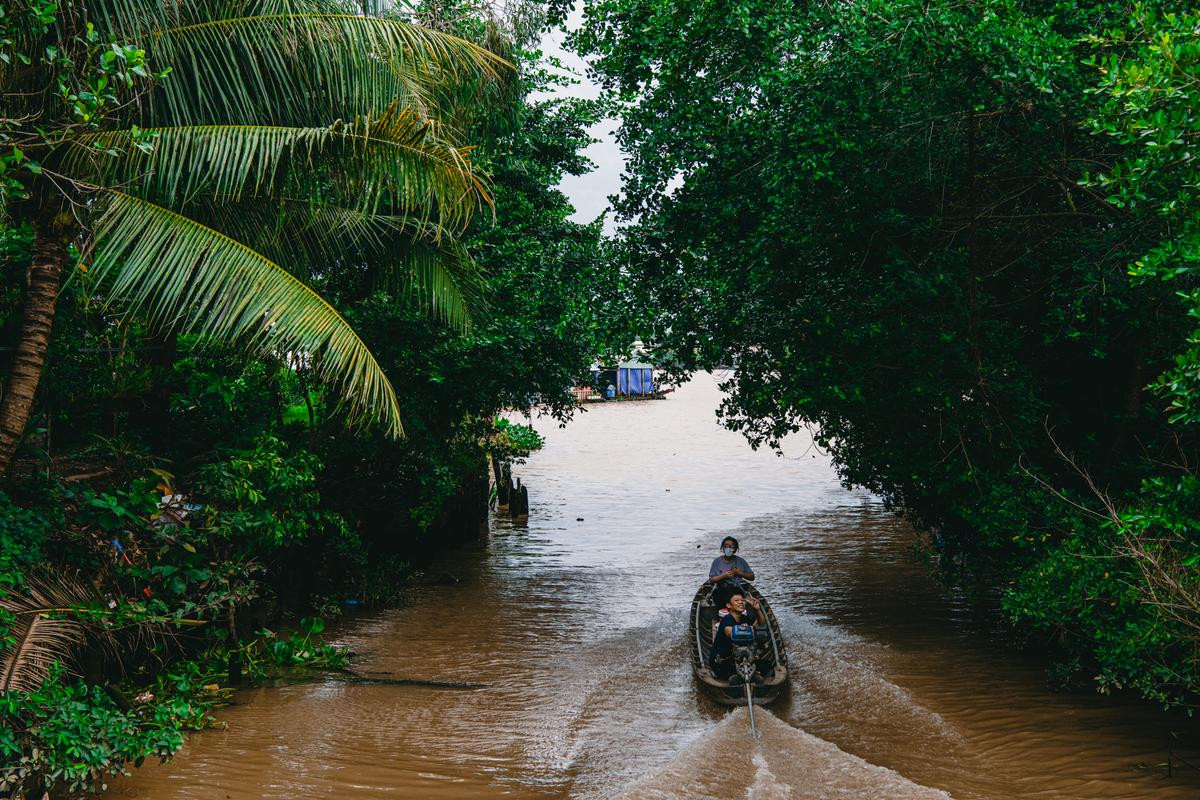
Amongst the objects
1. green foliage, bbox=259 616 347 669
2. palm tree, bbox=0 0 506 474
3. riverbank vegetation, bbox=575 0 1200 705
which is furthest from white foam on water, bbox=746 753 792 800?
green foliage, bbox=259 616 347 669

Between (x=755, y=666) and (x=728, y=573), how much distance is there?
1553mm

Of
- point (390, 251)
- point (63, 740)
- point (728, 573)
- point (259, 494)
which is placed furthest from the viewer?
point (728, 573)

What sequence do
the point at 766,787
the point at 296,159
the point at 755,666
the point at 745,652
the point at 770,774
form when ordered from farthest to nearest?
the point at 755,666 → the point at 745,652 → the point at 770,774 → the point at 766,787 → the point at 296,159

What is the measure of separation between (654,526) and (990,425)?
12554mm

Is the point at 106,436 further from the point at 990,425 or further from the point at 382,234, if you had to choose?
the point at 990,425

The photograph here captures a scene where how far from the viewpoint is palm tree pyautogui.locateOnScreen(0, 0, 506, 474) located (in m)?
6.82

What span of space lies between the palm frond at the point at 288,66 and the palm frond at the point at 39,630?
386cm

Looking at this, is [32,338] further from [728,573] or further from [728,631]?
[728,573]

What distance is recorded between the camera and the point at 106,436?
31.9 feet

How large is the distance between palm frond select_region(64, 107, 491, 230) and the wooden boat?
549 centimetres

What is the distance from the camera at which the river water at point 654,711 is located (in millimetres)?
7895

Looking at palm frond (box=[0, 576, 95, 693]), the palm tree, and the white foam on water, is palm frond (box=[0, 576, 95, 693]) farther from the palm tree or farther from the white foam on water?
the white foam on water

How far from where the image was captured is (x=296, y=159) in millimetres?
7539

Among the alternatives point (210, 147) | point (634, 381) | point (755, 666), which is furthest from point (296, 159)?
point (634, 381)
